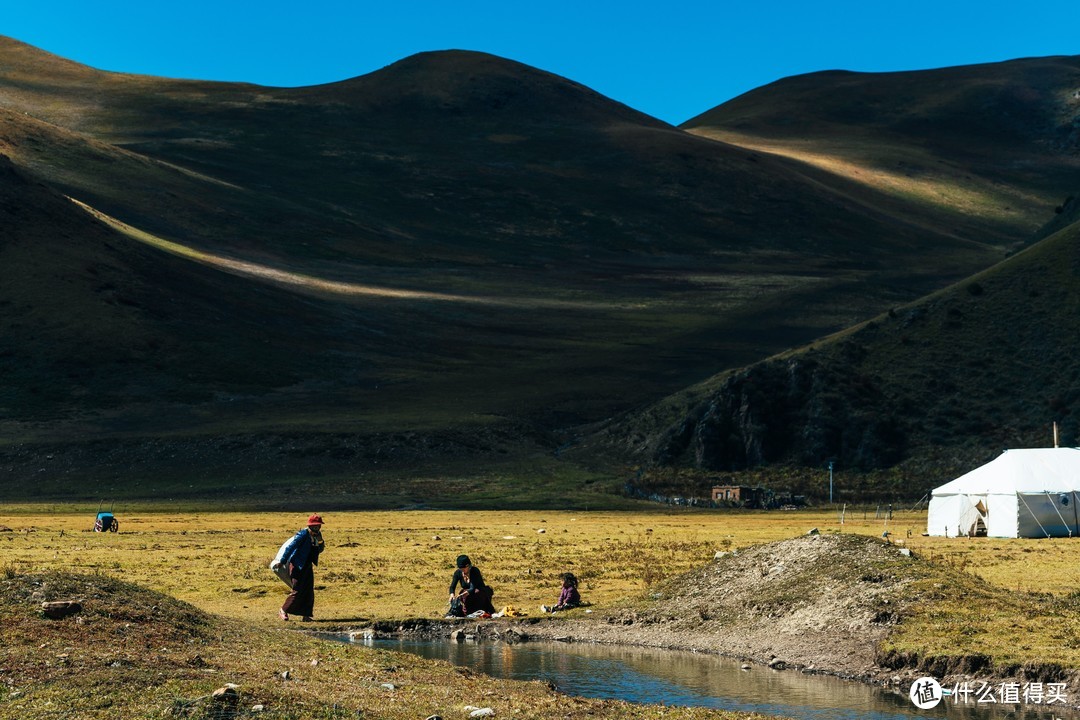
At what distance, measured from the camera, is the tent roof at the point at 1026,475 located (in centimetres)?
5850

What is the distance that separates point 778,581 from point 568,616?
5.06 metres

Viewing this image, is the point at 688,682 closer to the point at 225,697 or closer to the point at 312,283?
the point at 225,697

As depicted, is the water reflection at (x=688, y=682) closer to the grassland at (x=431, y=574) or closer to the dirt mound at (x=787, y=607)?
the dirt mound at (x=787, y=607)

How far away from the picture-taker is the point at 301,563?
31328 millimetres

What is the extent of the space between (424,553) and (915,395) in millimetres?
63633

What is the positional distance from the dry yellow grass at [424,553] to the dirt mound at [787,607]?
2.79m

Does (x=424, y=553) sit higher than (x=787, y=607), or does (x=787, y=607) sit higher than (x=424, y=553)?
(x=424, y=553)

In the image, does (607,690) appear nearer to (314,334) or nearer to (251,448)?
(251,448)

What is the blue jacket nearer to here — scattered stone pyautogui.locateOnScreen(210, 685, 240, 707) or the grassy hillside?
scattered stone pyautogui.locateOnScreen(210, 685, 240, 707)

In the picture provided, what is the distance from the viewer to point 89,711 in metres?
17.6

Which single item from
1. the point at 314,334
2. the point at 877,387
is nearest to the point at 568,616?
the point at 877,387

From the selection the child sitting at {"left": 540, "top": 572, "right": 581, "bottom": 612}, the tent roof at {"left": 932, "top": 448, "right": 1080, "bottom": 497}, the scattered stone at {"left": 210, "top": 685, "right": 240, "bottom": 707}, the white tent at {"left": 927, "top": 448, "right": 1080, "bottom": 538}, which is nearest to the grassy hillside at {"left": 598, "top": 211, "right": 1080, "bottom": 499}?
the tent roof at {"left": 932, "top": 448, "right": 1080, "bottom": 497}

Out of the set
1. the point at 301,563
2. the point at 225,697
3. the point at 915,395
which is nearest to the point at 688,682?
the point at 301,563

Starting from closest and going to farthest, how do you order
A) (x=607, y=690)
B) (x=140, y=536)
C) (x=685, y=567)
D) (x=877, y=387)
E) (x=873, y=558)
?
1. (x=607, y=690)
2. (x=873, y=558)
3. (x=685, y=567)
4. (x=140, y=536)
5. (x=877, y=387)
